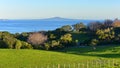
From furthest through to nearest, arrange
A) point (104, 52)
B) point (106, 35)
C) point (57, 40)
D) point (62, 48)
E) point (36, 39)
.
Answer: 1. point (36, 39)
2. point (106, 35)
3. point (57, 40)
4. point (62, 48)
5. point (104, 52)

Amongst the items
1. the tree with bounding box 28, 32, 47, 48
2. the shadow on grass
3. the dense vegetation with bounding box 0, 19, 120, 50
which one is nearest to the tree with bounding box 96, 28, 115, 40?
the dense vegetation with bounding box 0, 19, 120, 50

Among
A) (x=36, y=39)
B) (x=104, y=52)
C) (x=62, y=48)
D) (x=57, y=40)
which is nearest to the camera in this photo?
(x=104, y=52)

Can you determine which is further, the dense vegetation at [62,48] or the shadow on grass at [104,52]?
the shadow on grass at [104,52]

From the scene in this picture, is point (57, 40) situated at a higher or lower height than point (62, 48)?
higher

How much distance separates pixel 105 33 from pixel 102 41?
22.6 feet

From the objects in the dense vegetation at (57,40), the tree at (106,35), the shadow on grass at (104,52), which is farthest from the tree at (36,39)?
the shadow on grass at (104,52)

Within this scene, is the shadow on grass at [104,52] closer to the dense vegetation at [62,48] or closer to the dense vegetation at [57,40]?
the dense vegetation at [62,48]

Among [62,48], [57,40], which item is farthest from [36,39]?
[62,48]

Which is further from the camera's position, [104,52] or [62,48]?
[62,48]

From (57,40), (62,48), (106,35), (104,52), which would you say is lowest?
(62,48)

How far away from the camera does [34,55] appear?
59781 millimetres

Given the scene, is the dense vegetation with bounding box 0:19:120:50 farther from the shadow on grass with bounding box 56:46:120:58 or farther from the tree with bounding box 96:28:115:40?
the shadow on grass with bounding box 56:46:120:58

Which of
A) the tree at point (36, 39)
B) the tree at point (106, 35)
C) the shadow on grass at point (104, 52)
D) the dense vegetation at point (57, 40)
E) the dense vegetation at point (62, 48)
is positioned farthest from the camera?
the tree at point (36, 39)

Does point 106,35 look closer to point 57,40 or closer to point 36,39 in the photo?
point 57,40
